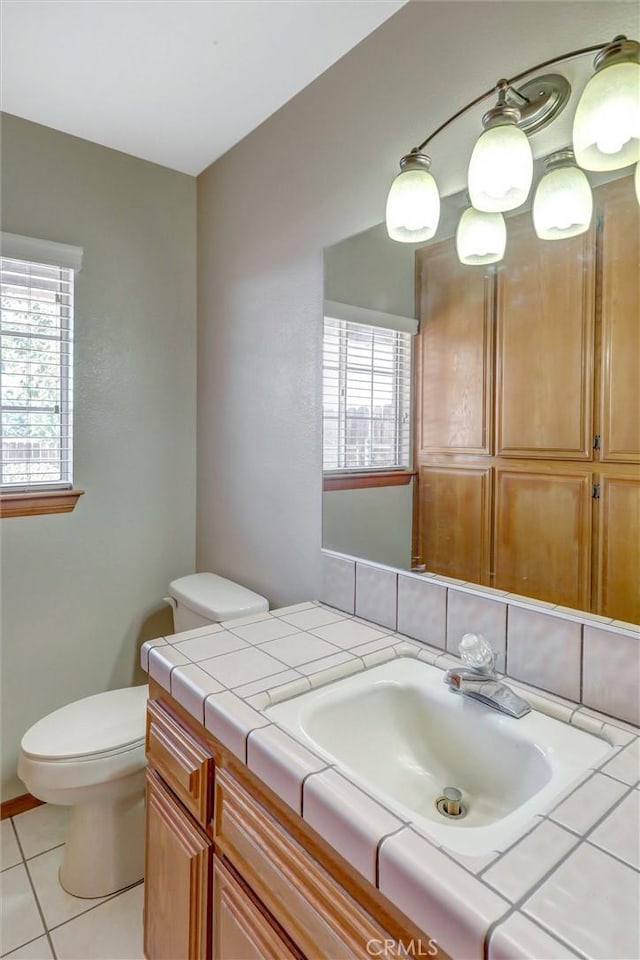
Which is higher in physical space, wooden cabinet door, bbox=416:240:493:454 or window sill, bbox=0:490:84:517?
wooden cabinet door, bbox=416:240:493:454

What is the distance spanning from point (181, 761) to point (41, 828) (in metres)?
1.24

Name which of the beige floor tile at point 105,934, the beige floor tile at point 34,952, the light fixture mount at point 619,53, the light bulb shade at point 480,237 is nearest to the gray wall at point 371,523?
the light bulb shade at point 480,237

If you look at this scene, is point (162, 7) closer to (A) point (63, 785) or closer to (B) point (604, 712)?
(B) point (604, 712)

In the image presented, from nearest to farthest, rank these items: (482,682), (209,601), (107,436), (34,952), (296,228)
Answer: (482,682)
(34,952)
(296,228)
(209,601)
(107,436)

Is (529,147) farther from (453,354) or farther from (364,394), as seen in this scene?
(364,394)

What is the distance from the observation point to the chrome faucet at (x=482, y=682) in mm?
930

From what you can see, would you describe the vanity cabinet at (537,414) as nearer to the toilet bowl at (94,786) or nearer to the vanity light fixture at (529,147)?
the vanity light fixture at (529,147)

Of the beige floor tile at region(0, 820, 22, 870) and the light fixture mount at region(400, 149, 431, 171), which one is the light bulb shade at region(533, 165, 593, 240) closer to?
the light fixture mount at region(400, 149, 431, 171)

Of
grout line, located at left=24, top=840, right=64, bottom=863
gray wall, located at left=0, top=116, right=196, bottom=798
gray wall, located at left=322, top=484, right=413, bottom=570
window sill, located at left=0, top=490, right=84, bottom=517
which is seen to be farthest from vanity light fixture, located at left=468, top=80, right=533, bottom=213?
grout line, located at left=24, top=840, right=64, bottom=863

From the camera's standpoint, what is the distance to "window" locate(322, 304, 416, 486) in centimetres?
133

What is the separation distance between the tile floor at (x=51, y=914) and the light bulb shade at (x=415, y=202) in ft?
6.57

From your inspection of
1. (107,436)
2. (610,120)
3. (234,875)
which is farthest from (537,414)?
(107,436)

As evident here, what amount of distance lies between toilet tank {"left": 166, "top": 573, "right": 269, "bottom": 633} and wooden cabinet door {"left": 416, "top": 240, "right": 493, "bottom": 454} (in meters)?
0.83

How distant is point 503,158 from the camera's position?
0.99m
